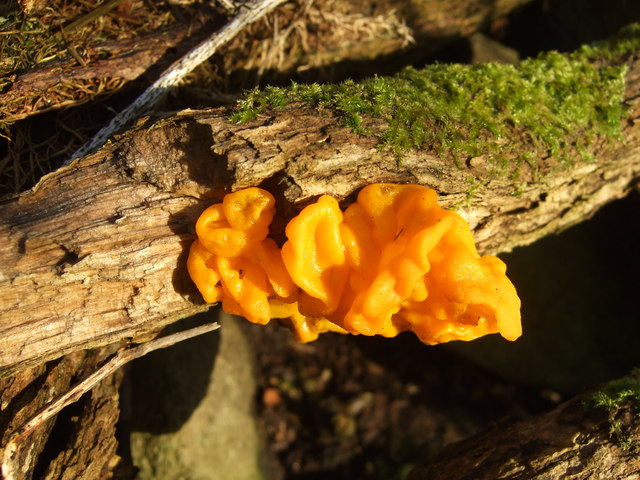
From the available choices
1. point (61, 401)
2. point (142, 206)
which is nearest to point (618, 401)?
point (142, 206)

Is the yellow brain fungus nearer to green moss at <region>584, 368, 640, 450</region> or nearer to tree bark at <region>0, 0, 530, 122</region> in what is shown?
green moss at <region>584, 368, 640, 450</region>

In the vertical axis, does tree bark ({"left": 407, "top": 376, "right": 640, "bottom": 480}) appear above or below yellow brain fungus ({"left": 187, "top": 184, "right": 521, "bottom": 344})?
below

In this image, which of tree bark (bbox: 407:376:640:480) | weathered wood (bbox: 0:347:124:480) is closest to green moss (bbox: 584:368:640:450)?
tree bark (bbox: 407:376:640:480)

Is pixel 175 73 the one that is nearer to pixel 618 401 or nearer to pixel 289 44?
pixel 289 44

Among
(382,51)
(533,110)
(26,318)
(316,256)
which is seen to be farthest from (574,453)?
(382,51)

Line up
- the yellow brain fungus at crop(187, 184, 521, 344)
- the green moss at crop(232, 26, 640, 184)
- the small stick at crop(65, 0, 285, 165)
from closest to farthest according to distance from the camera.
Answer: the yellow brain fungus at crop(187, 184, 521, 344) < the green moss at crop(232, 26, 640, 184) < the small stick at crop(65, 0, 285, 165)

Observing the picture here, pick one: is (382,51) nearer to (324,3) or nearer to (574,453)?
(324,3)
